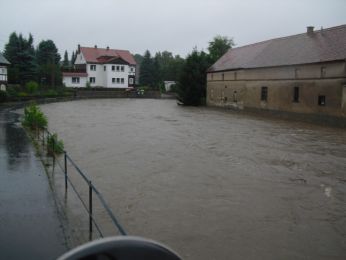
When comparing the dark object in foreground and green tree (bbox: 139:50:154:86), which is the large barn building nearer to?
the dark object in foreground

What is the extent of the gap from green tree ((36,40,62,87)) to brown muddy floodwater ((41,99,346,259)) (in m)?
47.4

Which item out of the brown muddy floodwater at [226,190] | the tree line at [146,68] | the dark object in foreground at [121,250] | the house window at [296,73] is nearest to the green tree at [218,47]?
the tree line at [146,68]

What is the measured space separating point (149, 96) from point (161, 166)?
57950mm

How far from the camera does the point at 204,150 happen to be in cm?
1722

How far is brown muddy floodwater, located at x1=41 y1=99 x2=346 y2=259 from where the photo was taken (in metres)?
7.23

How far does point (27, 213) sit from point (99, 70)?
241 feet

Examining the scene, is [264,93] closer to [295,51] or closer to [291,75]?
[291,75]

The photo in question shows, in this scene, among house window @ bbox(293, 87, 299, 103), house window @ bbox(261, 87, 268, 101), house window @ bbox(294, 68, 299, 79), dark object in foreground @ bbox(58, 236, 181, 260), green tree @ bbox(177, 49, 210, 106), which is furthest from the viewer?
green tree @ bbox(177, 49, 210, 106)

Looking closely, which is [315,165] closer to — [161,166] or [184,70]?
[161,166]

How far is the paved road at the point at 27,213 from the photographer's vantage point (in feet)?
19.0

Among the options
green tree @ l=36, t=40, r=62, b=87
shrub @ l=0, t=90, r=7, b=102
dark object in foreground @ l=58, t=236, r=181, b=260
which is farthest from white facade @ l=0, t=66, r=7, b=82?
dark object in foreground @ l=58, t=236, r=181, b=260

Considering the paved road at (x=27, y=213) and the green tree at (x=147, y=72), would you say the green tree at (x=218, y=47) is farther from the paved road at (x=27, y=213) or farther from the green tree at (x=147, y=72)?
the paved road at (x=27, y=213)

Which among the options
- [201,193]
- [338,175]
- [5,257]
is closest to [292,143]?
[338,175]

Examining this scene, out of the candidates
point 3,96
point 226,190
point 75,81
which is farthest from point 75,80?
point 226,190
